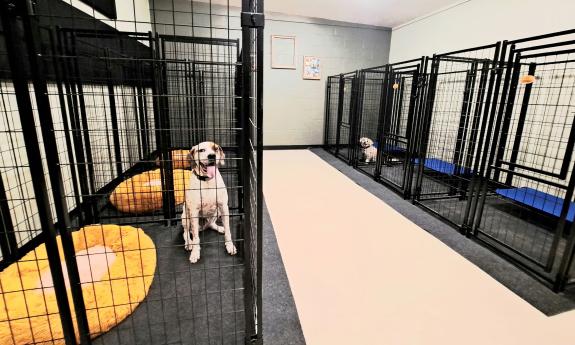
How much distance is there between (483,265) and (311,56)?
5639mm

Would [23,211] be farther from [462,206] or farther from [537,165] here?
[537,165]

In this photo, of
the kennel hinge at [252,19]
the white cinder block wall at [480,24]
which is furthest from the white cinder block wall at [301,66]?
the kennel hinge at [252,19]

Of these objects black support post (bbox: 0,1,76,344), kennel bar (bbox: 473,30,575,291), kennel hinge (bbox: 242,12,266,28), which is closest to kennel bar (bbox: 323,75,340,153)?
kennel bar (bbox: 473,30,575,291)

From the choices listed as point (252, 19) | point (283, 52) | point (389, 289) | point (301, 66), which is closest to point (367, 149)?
point (301, 66)

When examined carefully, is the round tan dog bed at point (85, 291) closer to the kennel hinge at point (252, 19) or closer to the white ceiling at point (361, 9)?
the kennel hinge at point (252, 19)

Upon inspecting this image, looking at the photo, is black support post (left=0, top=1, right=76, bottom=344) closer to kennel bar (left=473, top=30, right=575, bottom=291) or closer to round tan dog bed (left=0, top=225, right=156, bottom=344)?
round tan dog bed (left=0, top=225, right=156, bottom=344)

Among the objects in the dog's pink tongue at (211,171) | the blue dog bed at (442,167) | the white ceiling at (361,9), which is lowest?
the blue dog bed at (442,167)

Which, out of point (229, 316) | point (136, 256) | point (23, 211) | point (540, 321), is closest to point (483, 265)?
point (540, 321)

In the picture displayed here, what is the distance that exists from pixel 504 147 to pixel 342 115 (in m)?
3.91

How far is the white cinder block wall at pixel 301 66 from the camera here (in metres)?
6.63

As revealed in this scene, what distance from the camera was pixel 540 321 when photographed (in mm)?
1853

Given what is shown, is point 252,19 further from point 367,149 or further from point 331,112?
point 331,112

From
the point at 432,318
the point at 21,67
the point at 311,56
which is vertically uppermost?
the point at 311,56

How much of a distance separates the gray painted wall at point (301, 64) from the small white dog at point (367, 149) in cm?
175
